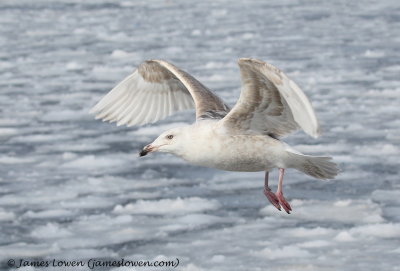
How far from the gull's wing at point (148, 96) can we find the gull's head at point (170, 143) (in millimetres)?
1073

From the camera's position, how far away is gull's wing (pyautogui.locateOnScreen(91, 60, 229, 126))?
7.38 meters

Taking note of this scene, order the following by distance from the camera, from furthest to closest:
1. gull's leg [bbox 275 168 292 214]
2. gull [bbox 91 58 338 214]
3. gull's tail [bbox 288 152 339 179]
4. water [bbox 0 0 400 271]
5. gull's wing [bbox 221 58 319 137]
Result: water [bbox 0 0 400 271]
gull's tail [bbox 288 152 339 179]
gull's leg [bbox 275 168 292 214]
gull [bbox 91 58 338 214]
gull's wing [bbox 221 58 319 137]

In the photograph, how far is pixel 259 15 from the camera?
21688 mm

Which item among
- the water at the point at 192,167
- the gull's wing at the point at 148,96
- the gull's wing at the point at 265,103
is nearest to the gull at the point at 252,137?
the gull's wing at the point at 265,103

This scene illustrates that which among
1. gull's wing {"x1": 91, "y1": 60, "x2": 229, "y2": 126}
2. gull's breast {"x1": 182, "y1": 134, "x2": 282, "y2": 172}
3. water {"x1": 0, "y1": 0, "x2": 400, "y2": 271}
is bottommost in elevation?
water {"x1": 0, "y1": 0, "x2": 400, "y2": 271}

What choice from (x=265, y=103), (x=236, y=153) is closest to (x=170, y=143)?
(x=236, y=153)

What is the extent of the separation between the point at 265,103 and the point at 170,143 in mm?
638

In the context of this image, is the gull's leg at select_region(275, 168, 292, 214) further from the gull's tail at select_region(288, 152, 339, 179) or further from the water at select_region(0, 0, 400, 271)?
the water at select_region(0, 0, 400, 271)

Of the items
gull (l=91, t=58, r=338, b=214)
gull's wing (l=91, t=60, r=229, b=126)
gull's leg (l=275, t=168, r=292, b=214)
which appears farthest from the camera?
gull's wing (l=91, t=60, r=229, b=126)

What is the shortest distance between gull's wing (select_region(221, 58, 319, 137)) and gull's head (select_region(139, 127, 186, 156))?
0.28 metres

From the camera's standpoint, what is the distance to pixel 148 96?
24.9 ft

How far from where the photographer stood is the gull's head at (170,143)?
20.2 ft

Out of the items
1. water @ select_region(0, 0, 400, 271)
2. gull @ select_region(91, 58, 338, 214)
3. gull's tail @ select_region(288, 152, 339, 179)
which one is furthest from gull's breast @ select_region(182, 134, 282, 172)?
water @ select_region(0, 0, 400, 271)

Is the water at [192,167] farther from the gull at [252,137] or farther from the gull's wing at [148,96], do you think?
the gull at [252,137]
